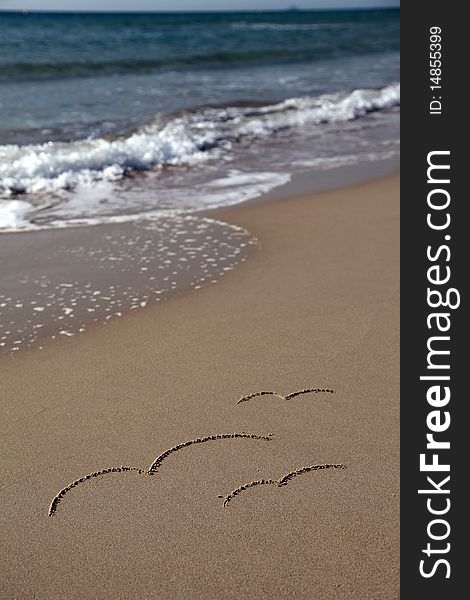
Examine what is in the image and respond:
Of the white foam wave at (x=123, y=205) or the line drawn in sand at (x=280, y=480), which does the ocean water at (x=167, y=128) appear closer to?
the white foam wave at (x=123, y=205)

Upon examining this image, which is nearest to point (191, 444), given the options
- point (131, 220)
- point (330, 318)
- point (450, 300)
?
point (450, 300)

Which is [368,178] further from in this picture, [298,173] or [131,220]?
[131,220]

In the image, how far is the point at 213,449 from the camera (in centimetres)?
275

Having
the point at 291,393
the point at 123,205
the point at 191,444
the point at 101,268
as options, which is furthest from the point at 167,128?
the point at 191,444

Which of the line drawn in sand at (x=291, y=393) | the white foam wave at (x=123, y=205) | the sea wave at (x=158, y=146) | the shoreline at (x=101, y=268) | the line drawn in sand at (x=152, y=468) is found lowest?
the line drawn in sand at (x=152, y=468)

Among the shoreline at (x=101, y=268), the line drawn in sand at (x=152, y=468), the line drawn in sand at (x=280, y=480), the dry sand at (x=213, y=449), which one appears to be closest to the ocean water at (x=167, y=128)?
the shoreline at (x=101, y=268)

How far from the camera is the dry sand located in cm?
220

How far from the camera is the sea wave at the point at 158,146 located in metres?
6.78

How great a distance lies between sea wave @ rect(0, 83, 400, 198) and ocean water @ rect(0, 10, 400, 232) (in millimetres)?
15

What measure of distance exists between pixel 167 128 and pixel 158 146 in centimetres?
113

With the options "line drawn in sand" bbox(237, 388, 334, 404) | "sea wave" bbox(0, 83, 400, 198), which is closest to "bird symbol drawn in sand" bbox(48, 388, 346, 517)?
"line drawn in sand" bbox(237, 388, 334, 404)

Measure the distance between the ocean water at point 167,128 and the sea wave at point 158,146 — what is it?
0.01m

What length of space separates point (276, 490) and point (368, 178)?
5.01 m

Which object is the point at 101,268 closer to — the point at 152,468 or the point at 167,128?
the point at 152,468
